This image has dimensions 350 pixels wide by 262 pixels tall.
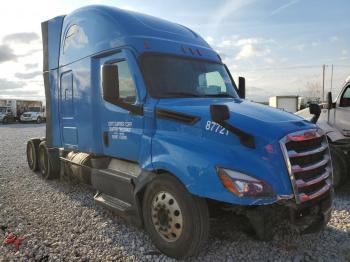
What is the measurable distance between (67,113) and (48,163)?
1949 mm

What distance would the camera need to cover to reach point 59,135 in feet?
26.3

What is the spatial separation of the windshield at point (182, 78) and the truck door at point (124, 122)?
0.29m

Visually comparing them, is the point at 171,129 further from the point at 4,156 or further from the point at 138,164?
the point at 4,156

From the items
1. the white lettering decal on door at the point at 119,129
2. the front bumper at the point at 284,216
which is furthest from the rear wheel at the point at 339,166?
the white lettering decal on door at the point at 119,129

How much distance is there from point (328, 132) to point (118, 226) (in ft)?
16.9

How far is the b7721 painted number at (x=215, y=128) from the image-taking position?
423 cm

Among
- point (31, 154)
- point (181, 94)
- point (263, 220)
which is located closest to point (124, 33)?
point (181, 94)

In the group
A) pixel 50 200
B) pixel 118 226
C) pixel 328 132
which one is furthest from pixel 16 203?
pixel 328 132

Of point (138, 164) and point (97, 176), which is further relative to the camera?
point (97, 176)

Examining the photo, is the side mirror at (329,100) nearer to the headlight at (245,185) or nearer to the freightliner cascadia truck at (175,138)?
the freightliner cascadia truck at (175,138)

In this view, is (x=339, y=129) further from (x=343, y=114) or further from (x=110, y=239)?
(x=110, y=239)

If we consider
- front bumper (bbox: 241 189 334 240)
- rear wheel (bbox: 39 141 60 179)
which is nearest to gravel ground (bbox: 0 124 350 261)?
front bumper (bbox: 241 189 334 240)

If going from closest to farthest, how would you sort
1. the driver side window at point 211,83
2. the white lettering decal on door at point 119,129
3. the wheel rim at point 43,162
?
the white lettering decal on door at point 119,129 → the driver side window at point 211,83 → the wheel rim at point 43,162

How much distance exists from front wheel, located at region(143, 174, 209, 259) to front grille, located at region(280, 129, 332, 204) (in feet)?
3.48
